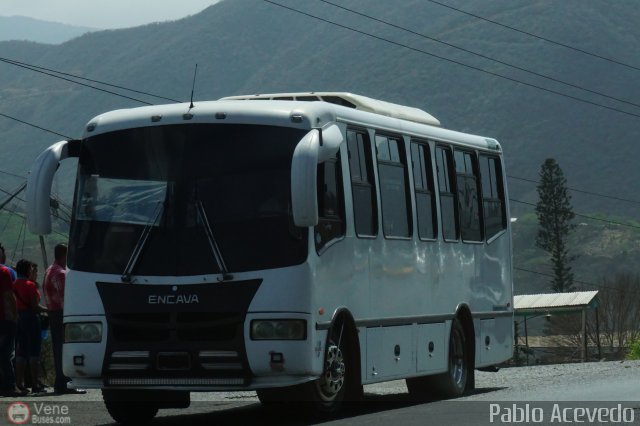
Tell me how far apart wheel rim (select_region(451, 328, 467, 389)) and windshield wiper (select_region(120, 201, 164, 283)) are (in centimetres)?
498

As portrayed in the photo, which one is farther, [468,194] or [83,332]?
[468,194]

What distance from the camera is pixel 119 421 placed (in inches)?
504

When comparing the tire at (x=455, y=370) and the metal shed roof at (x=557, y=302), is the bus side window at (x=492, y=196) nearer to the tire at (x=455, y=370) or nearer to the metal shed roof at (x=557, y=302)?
the tire at (x=455, y=370)

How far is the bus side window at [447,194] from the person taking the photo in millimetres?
15648

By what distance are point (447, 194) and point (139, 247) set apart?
4.89 m

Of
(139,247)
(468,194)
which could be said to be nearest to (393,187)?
(468,194)

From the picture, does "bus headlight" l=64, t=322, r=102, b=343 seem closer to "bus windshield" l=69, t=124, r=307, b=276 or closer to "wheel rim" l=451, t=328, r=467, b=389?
"bus windshield" l=69, t=124, r=307, b=276

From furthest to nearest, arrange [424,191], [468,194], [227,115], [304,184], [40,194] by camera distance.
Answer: [468,194] < [424,191] < [227,115] < [40,194] < [304,184]

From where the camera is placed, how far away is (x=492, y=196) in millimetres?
17625

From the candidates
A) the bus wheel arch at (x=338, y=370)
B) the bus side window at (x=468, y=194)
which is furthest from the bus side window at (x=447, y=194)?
the bus wheel arch at (x=338, y=370)

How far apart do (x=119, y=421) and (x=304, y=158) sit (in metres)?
3.21

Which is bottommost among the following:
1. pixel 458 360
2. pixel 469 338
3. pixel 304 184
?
pixel 458 360

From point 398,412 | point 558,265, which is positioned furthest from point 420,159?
point 558,265

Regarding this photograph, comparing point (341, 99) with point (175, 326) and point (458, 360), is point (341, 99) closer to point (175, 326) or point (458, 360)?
point (458, 360)
